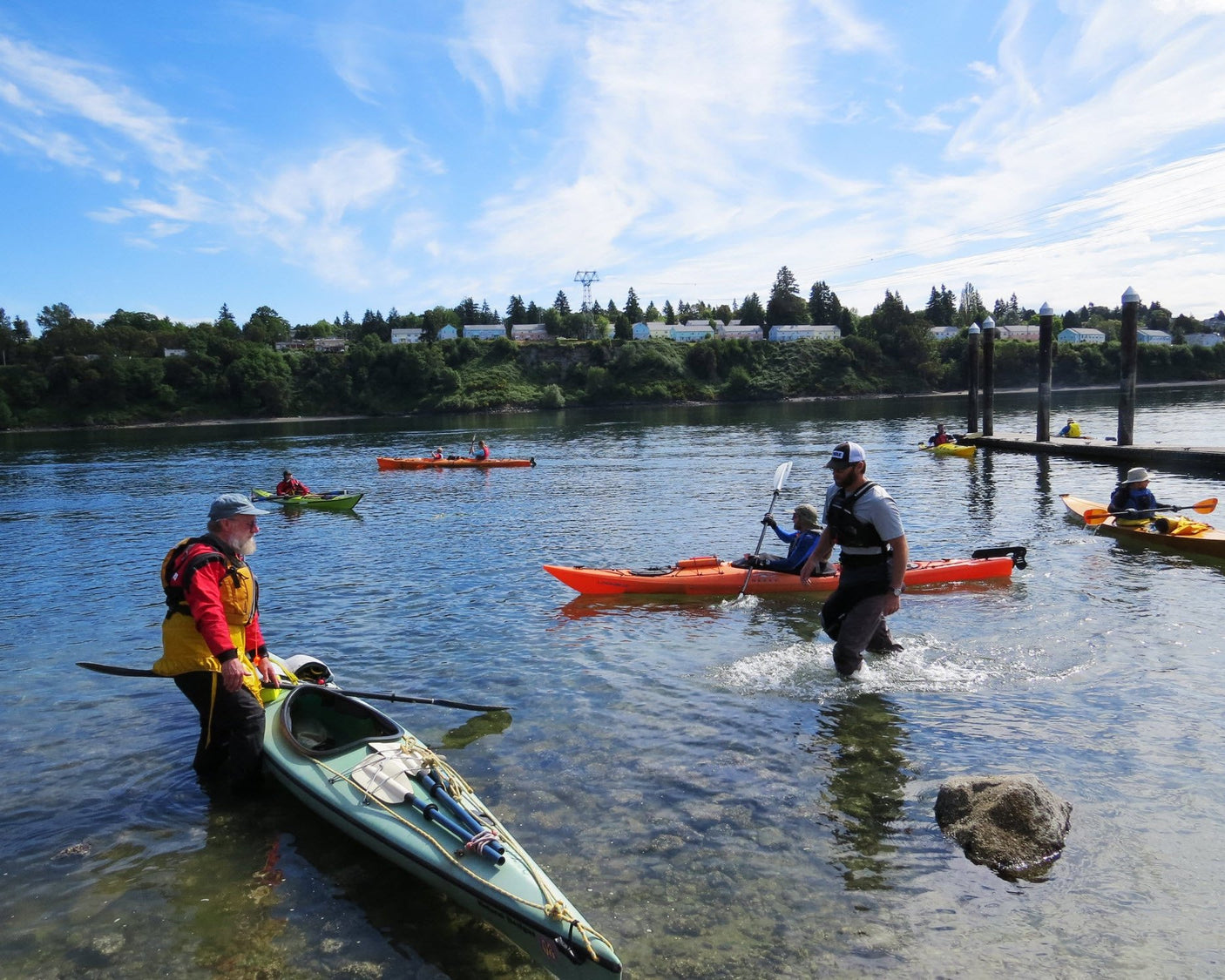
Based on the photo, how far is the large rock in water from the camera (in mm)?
6082

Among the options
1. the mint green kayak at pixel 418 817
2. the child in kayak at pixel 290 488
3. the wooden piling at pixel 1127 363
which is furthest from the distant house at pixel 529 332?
the mint green kayak at pixel 418 817

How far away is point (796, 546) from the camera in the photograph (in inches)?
524

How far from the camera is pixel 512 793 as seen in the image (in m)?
7.45

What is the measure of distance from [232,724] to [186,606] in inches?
43.5

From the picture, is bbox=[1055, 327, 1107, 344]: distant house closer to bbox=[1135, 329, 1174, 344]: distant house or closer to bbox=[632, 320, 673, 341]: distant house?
bbox=[1135, 329, 1174, 344]: distant house

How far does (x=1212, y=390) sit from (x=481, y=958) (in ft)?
380

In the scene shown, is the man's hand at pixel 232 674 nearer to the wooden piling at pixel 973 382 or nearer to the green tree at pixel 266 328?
the wooden piling at pixel 973 382

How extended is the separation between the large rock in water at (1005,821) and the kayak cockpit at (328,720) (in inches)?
179

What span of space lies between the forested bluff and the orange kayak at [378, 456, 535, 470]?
6991 cm

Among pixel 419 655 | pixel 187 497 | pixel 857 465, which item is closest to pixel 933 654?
pixel 857 465

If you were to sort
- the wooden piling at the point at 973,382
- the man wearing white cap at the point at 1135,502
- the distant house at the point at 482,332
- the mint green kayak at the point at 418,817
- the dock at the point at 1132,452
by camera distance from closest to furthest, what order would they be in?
the mint green kayak at the point at 418,817 < the man wearing white cap at the point at 1135,502 < the dock at the point at 1132,452 < the wooden piling at the point at 973,382 < the distant house at the point at 482,332

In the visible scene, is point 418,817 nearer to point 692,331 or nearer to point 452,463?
point 452,463

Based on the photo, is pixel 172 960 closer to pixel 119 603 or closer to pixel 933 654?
pixel 933 654

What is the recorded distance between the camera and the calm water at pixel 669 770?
544cm
